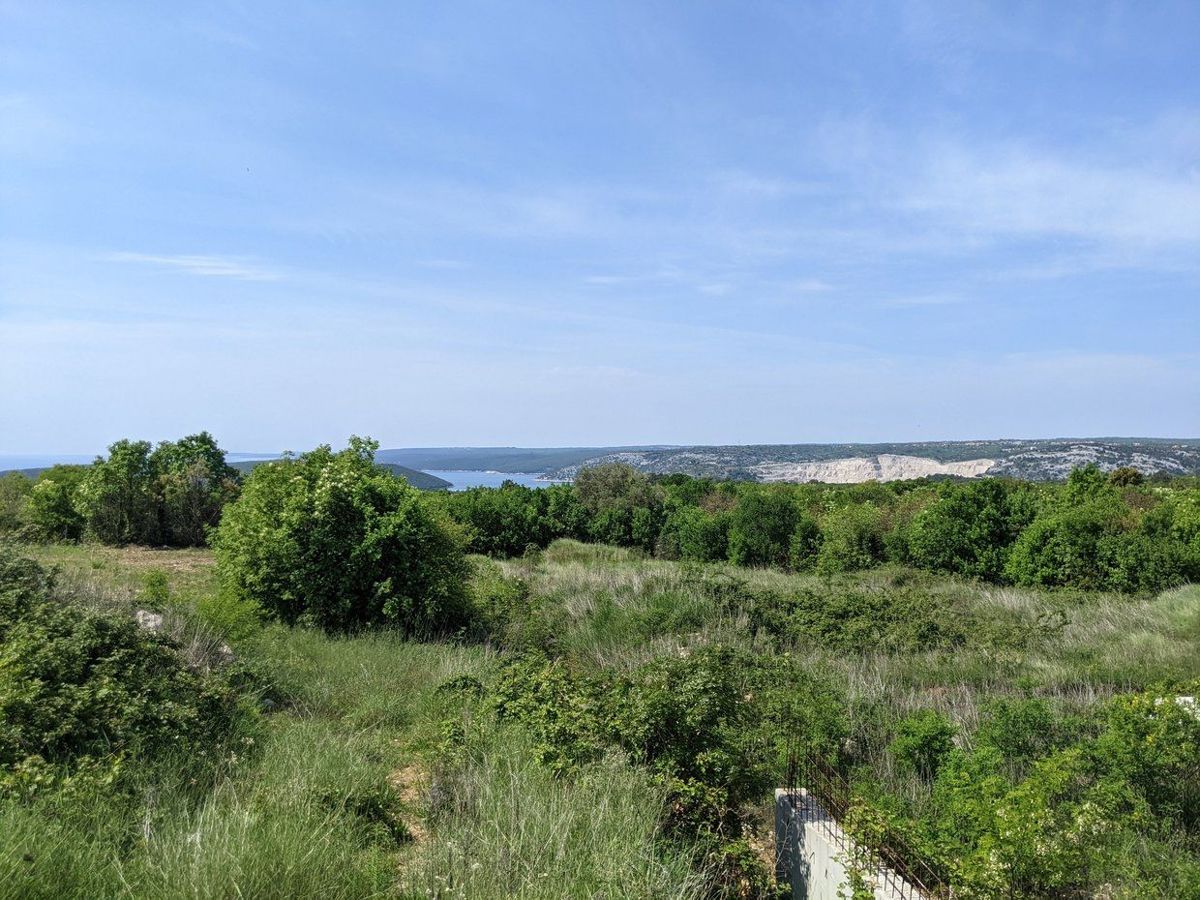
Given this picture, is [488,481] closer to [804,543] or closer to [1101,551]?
[804,543]

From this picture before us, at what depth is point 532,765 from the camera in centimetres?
474

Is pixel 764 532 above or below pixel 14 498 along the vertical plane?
below

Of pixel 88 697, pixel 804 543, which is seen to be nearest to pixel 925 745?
pixel 88 697

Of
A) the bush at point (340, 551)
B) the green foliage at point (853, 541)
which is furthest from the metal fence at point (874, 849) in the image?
the green foliage at point (853, 541)

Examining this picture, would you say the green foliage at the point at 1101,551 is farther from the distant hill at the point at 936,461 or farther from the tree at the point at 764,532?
the distant hill at the point at 936,461

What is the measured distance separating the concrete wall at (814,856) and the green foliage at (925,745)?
1180 mm

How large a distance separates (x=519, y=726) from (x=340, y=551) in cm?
658

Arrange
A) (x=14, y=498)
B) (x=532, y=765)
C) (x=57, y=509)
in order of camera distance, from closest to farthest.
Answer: (x=532, y=765) → (x=57, y=509) → (x=14, y=498)

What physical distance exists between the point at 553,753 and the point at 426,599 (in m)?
6.93

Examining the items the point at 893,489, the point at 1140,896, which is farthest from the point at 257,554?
the point at 893,489

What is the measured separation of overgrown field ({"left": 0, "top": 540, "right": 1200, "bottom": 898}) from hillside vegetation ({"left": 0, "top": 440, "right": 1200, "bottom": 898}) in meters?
0.02

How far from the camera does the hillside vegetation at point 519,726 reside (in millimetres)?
3551

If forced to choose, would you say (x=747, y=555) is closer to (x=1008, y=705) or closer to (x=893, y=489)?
(x=893, y=489)

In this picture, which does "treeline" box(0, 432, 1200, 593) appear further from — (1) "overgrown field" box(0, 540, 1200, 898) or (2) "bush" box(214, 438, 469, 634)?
(1) "overgrown field" box(0, 540, 1200, 898)
